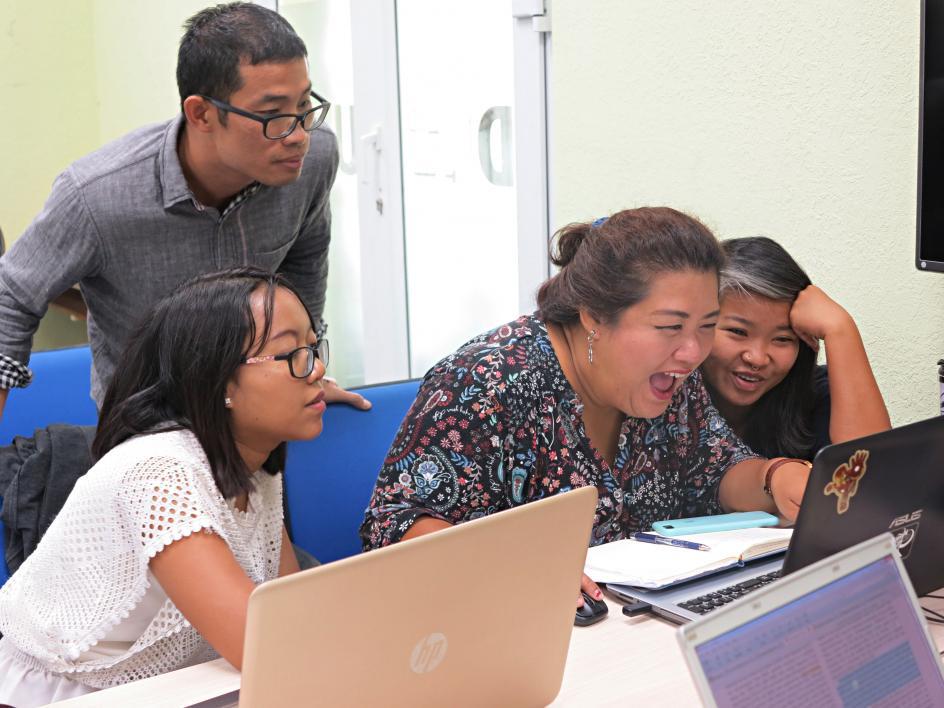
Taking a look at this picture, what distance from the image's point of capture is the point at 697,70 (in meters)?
2.40

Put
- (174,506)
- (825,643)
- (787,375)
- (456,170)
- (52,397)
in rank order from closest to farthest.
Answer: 1. (825,643)
2. (174,506)
3. (787,375)
4. (52,397)
5. (456,170)

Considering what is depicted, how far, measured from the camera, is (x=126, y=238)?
200cm

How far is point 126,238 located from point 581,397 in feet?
2.83

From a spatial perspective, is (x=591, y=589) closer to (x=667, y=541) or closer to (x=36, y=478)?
(x=667, y=541)

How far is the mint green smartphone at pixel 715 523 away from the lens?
1.63 meters

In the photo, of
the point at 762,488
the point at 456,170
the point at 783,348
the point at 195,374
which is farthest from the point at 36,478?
the point at 456,170

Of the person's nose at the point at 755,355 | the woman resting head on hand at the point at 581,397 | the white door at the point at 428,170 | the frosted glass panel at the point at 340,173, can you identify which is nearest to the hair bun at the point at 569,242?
the woman resting head on hand at the point at 581,397

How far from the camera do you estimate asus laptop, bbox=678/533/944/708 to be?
0.74 meters

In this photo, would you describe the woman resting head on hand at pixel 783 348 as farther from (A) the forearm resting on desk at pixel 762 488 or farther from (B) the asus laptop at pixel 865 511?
(B) the asus laptop at pixel 865 511

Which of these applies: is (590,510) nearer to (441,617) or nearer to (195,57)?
(441,617)

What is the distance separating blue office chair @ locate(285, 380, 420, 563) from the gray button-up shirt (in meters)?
0.44

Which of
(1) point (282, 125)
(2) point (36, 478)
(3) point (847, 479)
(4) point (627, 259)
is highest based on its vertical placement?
(1) point (282, 125)

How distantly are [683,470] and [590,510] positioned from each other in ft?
2.84

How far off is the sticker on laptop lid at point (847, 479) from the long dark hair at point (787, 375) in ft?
2.52
